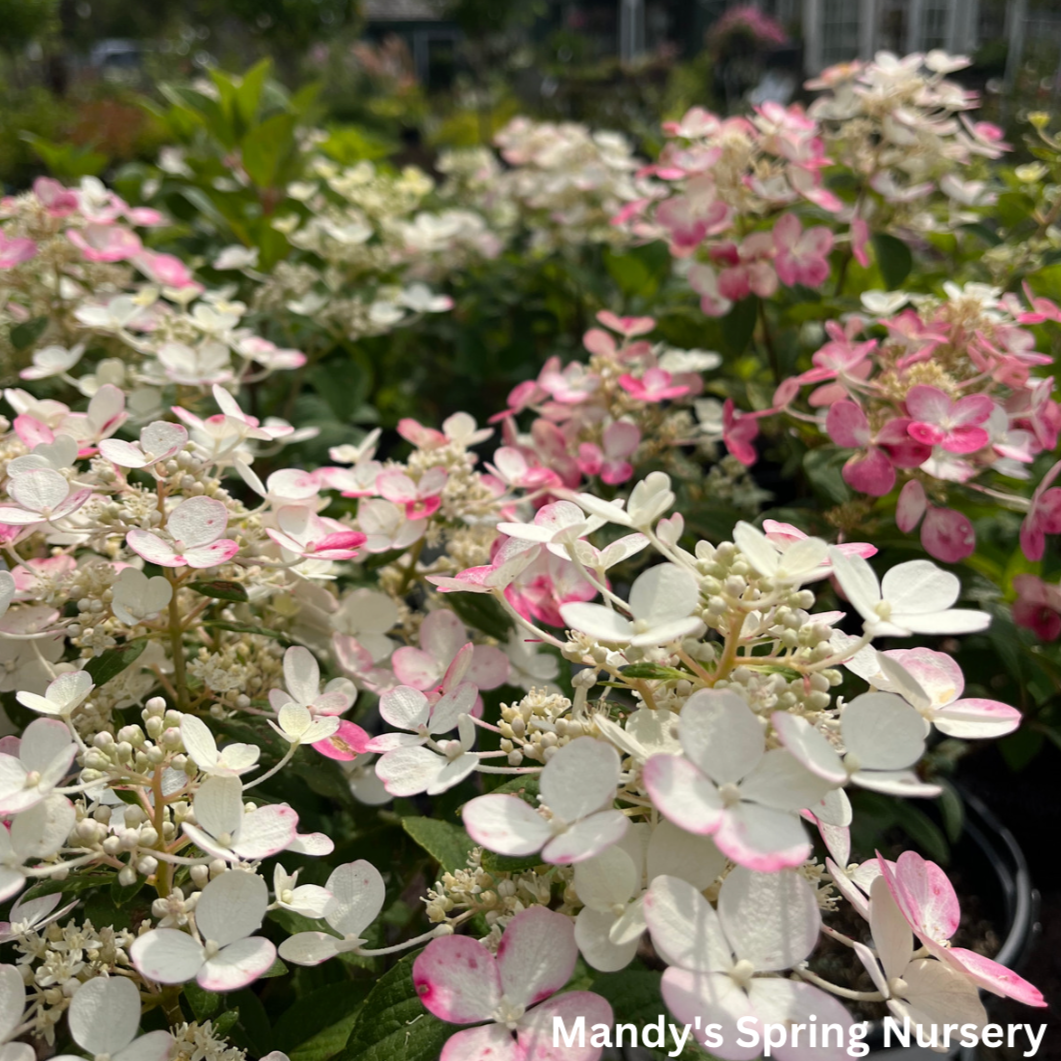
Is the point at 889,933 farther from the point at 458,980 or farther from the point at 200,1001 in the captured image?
the point at 200,1001

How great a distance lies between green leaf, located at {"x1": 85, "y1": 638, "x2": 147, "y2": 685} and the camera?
0.62 m

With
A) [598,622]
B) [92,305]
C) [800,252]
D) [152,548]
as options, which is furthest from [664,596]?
[92,305]

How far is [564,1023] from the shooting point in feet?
1.50

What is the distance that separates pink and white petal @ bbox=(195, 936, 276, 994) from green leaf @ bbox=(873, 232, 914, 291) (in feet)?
3.78

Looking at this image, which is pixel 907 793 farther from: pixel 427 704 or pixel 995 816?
pixel 995 816

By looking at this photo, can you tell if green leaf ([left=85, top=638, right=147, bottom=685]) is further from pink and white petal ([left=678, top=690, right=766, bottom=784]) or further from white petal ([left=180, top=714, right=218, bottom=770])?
pink and white petal ([left=678, top=690, right=766, bottom=784])

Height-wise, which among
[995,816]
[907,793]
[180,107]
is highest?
[180,107]

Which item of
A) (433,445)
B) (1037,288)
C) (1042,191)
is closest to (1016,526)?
(1037,288)

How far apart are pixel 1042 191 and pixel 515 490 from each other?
2.88ft

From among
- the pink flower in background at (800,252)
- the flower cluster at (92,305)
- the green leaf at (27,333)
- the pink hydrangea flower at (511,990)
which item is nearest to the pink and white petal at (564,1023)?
the pink hydrangea flower at (511,990)

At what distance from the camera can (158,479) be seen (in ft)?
2.16

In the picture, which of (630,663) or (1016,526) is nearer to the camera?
(630,663)

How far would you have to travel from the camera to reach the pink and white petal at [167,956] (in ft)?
1.47

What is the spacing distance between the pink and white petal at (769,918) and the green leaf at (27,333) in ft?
3.61
